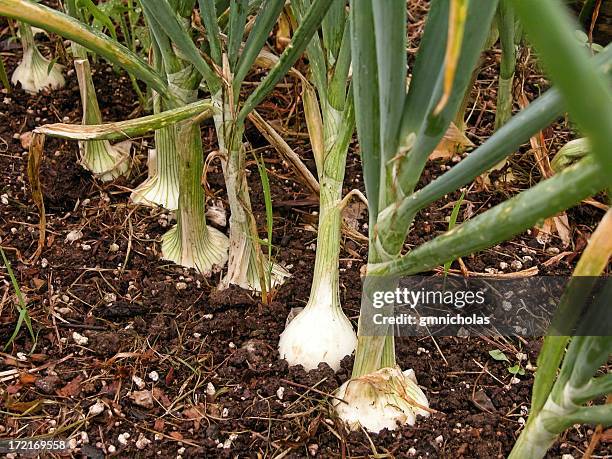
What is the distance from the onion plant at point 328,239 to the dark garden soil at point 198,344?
31 mm

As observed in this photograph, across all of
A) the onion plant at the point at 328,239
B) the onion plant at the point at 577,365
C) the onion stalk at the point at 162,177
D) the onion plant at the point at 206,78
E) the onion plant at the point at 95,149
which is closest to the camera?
the onion plant at the point at 577,365

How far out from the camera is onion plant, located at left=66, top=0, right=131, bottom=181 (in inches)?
64.3

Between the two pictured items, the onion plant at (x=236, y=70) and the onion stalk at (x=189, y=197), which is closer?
the onion plant at (x=236, y=70)

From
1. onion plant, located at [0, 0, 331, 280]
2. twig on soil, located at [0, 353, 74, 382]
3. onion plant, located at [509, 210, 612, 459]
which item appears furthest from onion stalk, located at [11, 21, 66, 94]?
onion plant, located at [509, 210, 612, 459]

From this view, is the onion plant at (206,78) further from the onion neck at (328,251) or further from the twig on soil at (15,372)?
the twig on soil at (15,372)

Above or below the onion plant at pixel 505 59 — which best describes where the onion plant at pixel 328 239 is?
below

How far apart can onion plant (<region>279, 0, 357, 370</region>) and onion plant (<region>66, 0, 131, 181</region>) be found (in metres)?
0.54

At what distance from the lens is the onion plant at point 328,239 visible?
1.28 meters

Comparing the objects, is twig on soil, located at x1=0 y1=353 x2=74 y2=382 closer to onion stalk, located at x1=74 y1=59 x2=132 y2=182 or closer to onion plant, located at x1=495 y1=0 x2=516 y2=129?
onion stalk, located at x1=74 y1=59 x2=132 y2=182

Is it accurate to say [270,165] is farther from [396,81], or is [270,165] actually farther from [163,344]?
[396,81]

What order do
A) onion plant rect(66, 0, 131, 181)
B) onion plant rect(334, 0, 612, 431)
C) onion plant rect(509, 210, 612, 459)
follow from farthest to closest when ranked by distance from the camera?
onion plant rect(66, 0, 131, 181) < onion plant rect(509, 210, 612, 459) < onion plant rect(334, 0, 612, 431)

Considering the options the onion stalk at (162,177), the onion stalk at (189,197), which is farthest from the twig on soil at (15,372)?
the onion stalk at (162,177)

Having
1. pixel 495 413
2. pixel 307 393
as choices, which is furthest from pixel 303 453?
pixel 495 413

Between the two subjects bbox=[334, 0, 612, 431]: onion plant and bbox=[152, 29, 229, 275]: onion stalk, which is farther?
bbox=[152, 29, 229, 275]: onion stalk
